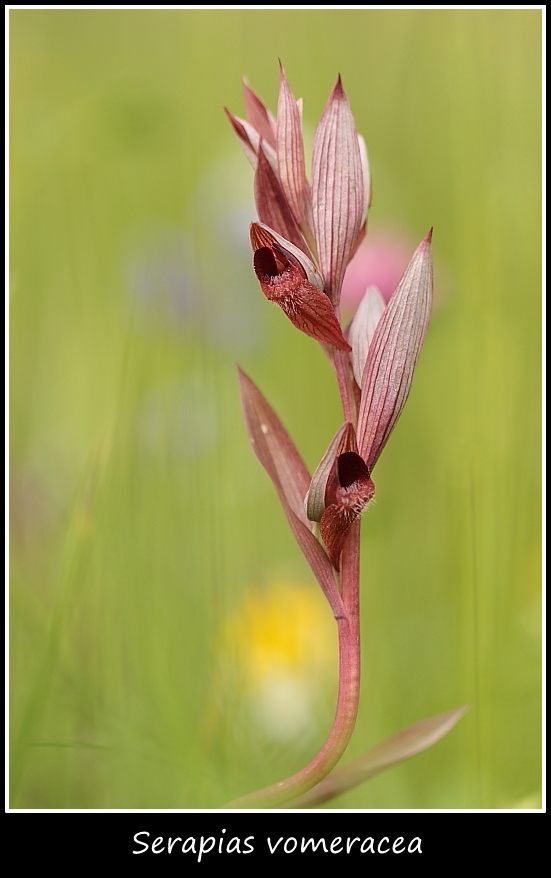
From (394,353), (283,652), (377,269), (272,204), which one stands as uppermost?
(377,269)

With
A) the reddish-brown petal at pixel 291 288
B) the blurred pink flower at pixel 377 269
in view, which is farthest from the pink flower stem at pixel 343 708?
the blurred pink flower at pixel 377 269

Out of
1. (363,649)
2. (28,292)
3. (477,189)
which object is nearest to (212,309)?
(28,292)

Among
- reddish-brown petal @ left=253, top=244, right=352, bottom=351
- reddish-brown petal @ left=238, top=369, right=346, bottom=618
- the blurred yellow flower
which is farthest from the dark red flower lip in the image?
the blurred yellow flower

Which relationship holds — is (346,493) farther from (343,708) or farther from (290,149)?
(290,149)

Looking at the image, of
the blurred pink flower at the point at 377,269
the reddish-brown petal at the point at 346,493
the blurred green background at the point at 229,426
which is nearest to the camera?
the reddish-brown petal at the point at 346,493

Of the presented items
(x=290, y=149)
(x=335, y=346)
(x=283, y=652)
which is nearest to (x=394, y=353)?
(x=335, y=346)

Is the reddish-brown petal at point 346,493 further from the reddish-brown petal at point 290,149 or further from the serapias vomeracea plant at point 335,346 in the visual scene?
the reddish-brown petal at point 290,149
